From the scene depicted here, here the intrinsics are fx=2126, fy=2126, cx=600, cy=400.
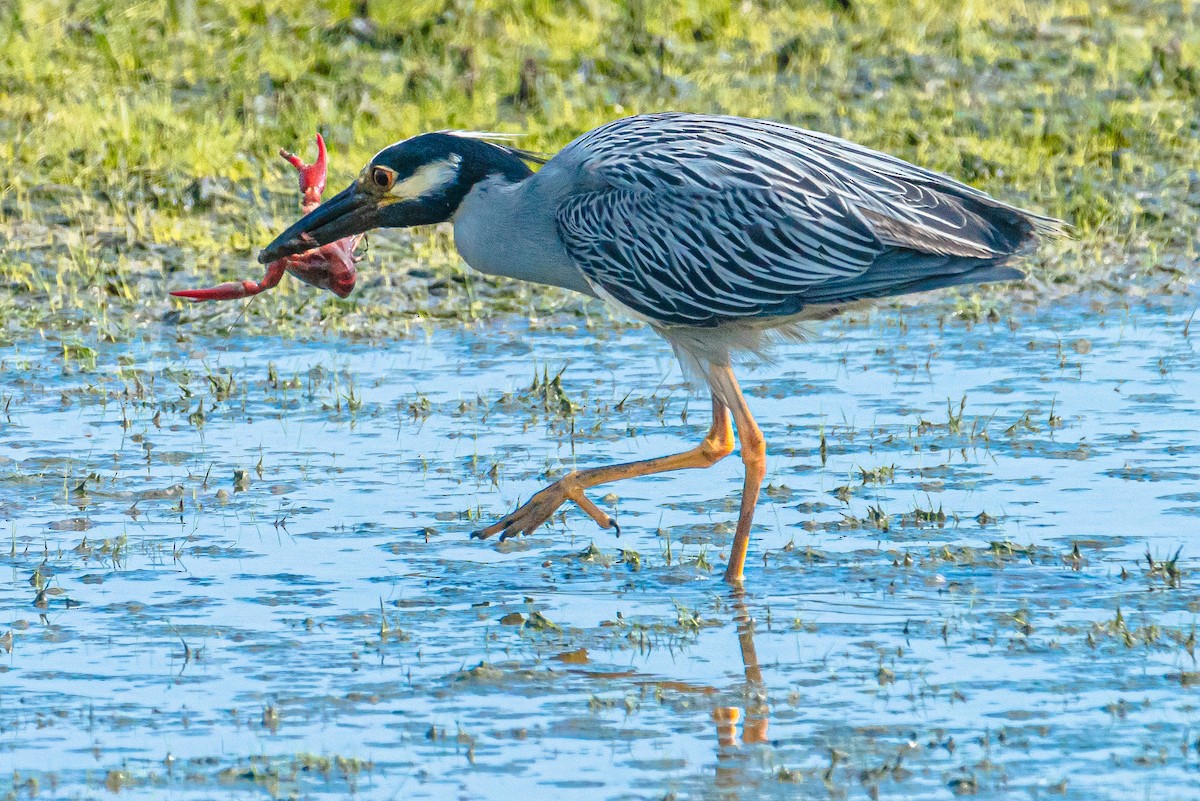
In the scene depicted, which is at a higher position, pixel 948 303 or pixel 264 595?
pixel 948 303

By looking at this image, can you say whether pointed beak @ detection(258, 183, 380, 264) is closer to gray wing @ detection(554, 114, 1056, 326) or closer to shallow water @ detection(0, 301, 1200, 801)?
gray wing @ detection(554, 114, 1056, 326)

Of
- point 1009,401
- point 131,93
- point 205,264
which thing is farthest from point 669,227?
point 131,93

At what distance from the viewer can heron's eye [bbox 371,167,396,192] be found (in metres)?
7.10

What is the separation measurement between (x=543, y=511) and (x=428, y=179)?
3.94 feet

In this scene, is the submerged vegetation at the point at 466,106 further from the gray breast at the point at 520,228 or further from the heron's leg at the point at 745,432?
the heron's leg at the point at 745,432

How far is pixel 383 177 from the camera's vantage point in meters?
7.12

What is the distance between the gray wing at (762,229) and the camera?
264 inches

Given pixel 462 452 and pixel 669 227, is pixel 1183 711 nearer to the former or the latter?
pixel 669 227

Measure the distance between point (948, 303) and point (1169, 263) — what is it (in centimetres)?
130

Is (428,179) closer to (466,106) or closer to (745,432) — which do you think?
(745,432)

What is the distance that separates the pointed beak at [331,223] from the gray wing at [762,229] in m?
0.73

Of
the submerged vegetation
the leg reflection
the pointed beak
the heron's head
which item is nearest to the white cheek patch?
the heron's head

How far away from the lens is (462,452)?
25.9 ft

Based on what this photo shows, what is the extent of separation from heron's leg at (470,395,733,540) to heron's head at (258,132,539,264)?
3.38 ft
